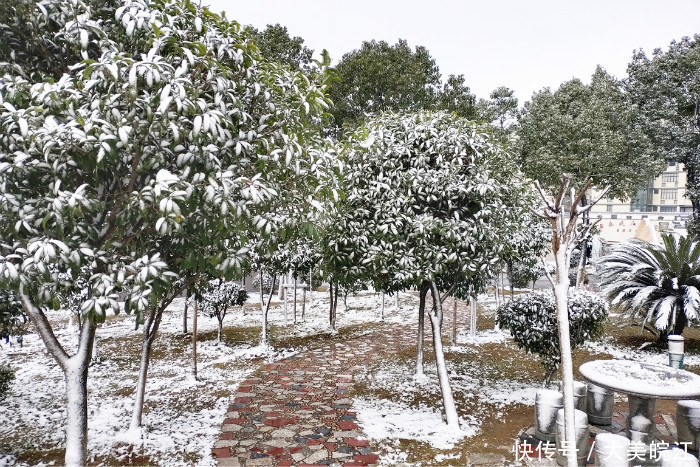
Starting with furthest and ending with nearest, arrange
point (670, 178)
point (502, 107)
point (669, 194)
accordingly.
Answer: point (670, 178) < point (669, 194) < point (502, 107)

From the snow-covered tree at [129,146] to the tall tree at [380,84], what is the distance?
14.8 meters

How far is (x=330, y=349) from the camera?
1175 cm

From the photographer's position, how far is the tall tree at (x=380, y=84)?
19.5 m

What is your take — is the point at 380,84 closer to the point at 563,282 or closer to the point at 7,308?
the point at 7,308

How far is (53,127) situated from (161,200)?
0.94 meters

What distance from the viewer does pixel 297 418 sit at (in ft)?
23.4

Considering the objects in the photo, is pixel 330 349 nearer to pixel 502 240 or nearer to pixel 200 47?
pixel 502 240

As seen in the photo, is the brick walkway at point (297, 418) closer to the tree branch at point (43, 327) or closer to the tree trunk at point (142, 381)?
the tree trunk at point (142, 381)

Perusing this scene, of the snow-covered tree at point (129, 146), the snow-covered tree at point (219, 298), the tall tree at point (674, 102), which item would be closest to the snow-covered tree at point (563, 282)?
the snow-covered tree at point (129, 146)

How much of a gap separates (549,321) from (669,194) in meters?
58.5

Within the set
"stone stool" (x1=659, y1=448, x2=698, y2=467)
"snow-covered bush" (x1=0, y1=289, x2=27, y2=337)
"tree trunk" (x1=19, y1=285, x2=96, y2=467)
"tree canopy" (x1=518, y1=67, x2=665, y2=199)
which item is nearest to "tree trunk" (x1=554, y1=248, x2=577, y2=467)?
"stone stool" (x1=659, y1=448, x2=698, y2=467)

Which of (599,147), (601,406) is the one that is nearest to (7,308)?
(601,406)

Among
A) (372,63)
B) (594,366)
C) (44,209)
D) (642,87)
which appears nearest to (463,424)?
(594,366)

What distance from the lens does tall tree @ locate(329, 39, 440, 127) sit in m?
19.5
